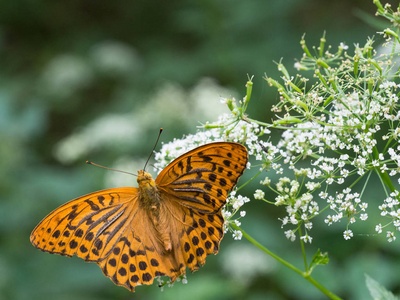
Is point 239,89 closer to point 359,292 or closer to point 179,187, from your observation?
point 359,292

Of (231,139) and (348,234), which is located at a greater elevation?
(231,139)

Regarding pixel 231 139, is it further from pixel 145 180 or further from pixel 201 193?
pixel 145 180

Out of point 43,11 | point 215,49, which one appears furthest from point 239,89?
point 43,11

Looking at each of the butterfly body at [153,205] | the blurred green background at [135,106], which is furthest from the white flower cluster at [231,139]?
the blurred green background at [135,106]

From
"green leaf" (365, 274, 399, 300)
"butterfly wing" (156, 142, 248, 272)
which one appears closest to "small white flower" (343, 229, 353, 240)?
"green leaf" (365, 274, 399, 300)

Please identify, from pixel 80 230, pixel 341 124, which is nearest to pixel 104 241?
pixel 80 230

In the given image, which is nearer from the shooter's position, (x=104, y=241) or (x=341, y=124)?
(x=341, y=124)

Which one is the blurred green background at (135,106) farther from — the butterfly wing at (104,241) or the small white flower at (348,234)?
the butterfly wing at (104,241)
